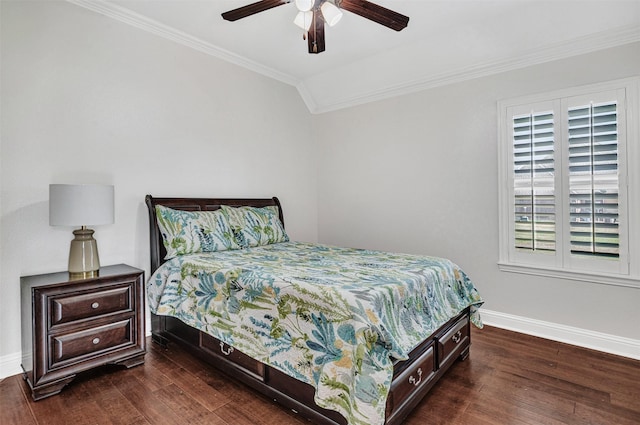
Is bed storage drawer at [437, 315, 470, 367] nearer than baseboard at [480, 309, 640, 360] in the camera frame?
Yes

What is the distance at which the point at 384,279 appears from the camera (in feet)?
6.40

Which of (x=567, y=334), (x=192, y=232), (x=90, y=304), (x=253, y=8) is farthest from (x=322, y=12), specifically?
(x=567, y=334)

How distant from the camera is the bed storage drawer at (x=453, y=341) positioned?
2.13 m

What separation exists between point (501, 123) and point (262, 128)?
2.53m

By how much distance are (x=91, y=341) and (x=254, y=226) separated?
62.8 inches

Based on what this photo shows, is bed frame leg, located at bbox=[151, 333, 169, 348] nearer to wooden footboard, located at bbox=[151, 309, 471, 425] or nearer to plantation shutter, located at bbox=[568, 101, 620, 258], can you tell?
wooden footboard, located at bbox=[151, 309, 471, 425]

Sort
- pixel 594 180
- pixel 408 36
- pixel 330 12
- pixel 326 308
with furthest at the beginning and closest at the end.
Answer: pixel 408 36
pixel 594 180
pixel 330 12
pixel 326 308

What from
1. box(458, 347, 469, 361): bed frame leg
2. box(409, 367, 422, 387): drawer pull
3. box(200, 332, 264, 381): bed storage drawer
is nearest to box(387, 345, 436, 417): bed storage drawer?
box(409, 367, 422, 387): drawer pull

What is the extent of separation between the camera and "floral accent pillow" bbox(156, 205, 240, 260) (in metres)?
2.81

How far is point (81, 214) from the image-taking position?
225 cm

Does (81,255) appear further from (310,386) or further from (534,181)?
(534,181)

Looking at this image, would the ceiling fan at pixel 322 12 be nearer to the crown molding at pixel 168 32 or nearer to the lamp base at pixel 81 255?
the crown molding at pixel 168 32

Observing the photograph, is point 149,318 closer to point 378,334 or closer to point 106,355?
point 106,355

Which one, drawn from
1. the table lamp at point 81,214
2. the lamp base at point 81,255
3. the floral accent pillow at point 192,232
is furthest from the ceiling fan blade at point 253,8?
the lamp base at point 81,255
